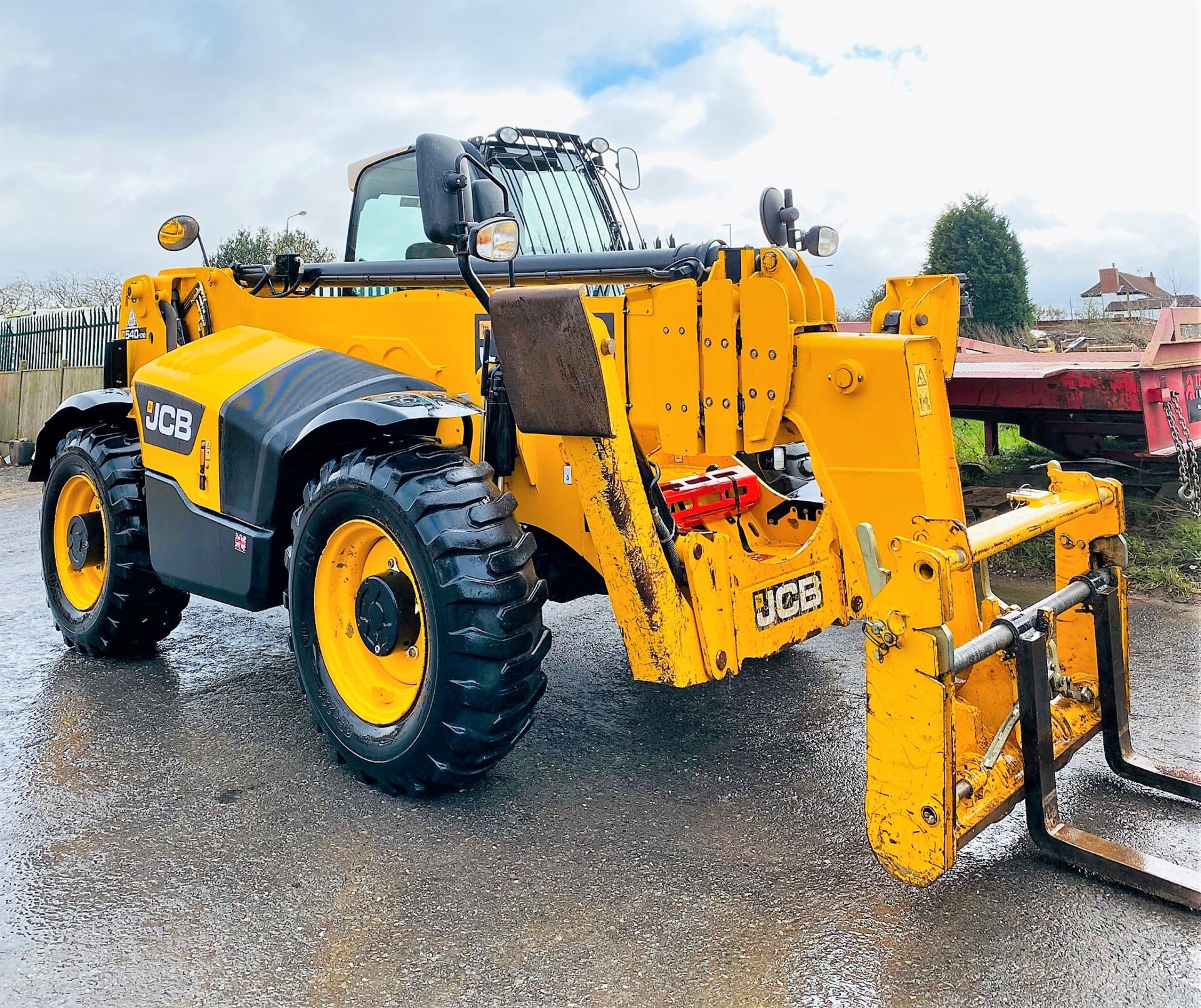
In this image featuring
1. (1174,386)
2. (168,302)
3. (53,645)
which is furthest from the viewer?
(1174,386)

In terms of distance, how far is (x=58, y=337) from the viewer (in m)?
15.8

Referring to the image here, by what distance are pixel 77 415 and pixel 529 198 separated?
2.54 metres

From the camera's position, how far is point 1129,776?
3.62m

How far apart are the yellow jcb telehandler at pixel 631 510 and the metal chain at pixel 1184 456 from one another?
119 inches

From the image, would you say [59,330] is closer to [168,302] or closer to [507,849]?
[168,302]

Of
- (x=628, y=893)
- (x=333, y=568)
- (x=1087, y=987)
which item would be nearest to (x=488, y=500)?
(x=333, y=568)

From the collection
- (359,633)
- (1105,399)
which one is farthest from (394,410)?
(1105,399)

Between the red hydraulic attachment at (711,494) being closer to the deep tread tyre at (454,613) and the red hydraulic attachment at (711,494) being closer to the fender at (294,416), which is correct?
the deep tread tyre at (454,613)

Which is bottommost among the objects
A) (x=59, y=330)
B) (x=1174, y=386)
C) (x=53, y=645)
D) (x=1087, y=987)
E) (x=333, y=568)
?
(x=1087, y=987)

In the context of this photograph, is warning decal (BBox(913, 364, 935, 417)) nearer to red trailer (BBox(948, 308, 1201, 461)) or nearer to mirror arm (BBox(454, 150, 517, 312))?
mirror arm (BBox(454, 150, 517, 312))

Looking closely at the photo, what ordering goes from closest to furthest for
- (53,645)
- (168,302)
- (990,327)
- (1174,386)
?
1. (168,302)
2. (53,645)
3. (1174,386)
4. (990,327)

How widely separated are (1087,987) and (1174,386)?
4.88 meters

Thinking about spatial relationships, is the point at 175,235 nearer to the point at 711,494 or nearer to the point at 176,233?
the point at 176,233

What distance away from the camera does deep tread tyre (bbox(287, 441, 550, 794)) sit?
11.0 ft
